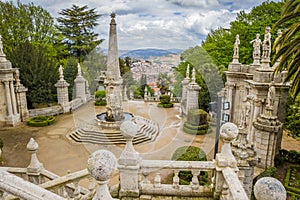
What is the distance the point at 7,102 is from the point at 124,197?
17008mm

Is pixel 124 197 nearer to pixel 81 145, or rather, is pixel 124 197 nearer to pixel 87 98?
pixel 81 145

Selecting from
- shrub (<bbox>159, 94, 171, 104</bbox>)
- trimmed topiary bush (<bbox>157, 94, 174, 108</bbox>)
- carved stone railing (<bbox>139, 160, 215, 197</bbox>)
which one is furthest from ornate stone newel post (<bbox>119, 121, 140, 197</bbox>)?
shrub (<bbox>159, 94, 171, 104</bbox>)

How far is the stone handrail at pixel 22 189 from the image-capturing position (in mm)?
2973

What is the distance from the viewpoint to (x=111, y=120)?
1680cm

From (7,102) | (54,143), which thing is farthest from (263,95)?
(7,102)

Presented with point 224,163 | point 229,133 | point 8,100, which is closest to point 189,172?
point 224,163

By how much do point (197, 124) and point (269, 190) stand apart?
15854 mm

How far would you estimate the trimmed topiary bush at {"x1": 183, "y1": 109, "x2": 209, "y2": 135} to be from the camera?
693 inches

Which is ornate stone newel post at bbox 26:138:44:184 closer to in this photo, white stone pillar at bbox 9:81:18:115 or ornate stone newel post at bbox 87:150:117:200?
ornate stone newel post at bbox 87:150:117:200

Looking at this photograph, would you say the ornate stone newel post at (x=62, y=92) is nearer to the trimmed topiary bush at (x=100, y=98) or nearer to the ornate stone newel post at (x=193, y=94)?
the trimmed topiary bush at (x=100, y=98)

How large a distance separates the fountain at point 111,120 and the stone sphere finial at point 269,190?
42.5 ft

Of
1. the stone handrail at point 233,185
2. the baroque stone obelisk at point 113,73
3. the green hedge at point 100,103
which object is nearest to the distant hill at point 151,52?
the baroque stone obelisk at point 113,73

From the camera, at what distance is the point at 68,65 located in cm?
2956

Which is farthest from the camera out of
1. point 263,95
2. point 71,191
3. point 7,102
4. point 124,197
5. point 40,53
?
point 40,53
